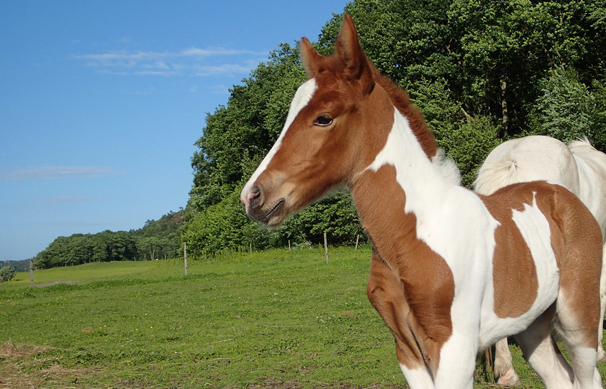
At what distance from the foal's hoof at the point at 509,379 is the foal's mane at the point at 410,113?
3449mm

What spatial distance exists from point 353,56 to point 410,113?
0.56m

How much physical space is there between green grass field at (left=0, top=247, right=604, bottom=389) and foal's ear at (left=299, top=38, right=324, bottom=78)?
394 centimetres

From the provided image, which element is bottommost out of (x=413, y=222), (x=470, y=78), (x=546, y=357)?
(x=546, y=357)

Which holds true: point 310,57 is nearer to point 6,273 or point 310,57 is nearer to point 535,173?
point 535,173

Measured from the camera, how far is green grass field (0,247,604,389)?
6.47 meters

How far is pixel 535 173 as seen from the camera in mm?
5105

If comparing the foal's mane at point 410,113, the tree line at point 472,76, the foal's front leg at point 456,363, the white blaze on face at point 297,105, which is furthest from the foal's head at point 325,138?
the tree line at point 472,76

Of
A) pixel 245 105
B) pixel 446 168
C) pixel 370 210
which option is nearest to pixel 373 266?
pixel 370 210

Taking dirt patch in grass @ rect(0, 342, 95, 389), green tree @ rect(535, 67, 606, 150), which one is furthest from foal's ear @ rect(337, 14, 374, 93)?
green tree @ rect(535, 67, 606, 150)

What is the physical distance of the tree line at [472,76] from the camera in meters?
24.2

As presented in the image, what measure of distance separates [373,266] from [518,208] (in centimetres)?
101

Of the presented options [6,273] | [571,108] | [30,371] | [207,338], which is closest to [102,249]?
[6,273]

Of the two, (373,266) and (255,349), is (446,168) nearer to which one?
(373,266)

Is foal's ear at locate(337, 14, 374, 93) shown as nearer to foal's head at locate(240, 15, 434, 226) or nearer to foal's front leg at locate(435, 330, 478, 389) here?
foal's head at locate(240, 15, 434, 226)
